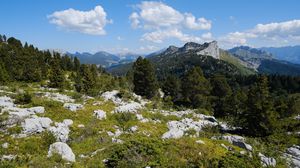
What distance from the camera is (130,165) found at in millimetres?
17219

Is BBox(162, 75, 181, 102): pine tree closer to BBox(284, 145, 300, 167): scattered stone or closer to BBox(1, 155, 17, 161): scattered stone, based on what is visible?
BBox(284, 145, 300, 167): scattered stone

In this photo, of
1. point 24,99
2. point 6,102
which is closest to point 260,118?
point 24,99

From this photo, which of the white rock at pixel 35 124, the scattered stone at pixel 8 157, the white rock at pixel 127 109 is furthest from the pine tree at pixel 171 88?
the scattered stone at pixel 8 157

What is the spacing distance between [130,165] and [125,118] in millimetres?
12671

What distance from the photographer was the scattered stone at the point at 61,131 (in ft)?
72.6

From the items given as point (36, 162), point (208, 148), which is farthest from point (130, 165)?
point (208, 148)

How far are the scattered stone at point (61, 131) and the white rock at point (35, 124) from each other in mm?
719

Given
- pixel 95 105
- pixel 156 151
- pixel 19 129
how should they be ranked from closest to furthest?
pixel 156 151 < pixel 19 129 < pixel 95 105

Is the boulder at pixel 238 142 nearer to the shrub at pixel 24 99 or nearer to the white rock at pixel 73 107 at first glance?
the white rock at pixel 73 107

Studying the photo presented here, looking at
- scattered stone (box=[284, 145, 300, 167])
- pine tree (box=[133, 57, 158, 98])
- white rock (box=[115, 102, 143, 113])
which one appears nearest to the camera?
scattered stone (box=[284, 145, 300, 167])

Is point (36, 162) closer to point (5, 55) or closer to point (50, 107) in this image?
point (50, 107)

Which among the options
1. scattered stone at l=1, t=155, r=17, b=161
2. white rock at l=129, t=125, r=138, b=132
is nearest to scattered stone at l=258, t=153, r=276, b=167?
white rock at l=129, t=125, r=138, b=132

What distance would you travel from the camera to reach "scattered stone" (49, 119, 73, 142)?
22.1 meters

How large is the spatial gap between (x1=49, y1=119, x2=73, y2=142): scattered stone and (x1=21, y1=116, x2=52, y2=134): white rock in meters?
0.72
